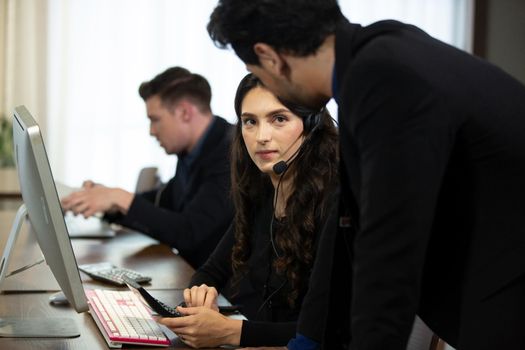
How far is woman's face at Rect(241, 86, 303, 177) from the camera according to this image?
1.93 meters

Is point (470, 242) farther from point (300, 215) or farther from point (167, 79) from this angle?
point (167, 79)

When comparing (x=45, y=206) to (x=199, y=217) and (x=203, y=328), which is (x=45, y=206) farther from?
(x=199, y=217)

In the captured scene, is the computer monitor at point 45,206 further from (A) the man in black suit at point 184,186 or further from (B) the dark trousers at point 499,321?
(A) the man in black suit at point 184,186

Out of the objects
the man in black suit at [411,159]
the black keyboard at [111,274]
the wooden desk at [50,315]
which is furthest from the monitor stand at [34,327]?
the man in black suit at [411,159]

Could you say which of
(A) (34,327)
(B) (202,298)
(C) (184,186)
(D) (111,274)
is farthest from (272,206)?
(C) (184,186)

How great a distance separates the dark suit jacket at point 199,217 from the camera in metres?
2.80

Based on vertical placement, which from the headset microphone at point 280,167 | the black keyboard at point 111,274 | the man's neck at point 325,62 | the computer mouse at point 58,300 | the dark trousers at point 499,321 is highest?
the man's neck at point 325,62

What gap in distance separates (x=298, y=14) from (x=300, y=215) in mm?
854

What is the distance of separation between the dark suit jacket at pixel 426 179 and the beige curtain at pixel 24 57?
4.05 meters

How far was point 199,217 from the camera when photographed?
9.23 ft

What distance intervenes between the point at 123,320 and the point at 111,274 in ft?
1.93

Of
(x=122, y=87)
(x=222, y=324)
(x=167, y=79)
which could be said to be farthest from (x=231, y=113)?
(x=222, y=324)

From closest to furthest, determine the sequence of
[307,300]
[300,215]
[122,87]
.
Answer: [307,300]
[300,215]
[122,87]

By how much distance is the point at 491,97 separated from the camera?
3.51 feet
